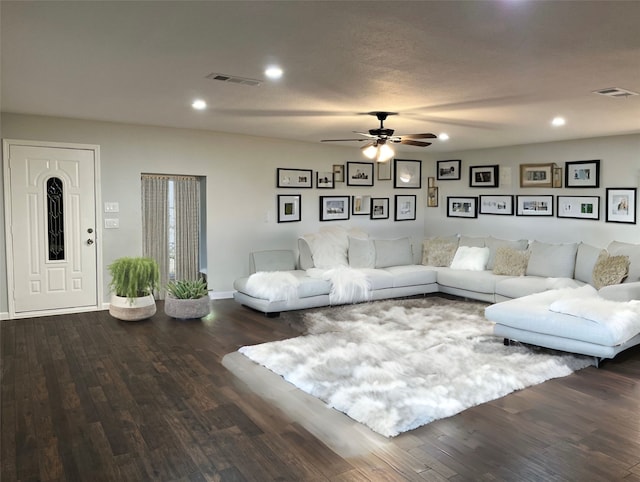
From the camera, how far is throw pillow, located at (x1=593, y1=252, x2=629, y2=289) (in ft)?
18.5

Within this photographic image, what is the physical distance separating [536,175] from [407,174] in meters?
2.21

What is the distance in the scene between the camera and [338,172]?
819cm

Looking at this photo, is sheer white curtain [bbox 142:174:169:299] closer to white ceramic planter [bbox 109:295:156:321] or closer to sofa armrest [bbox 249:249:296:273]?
white ceramic planter [bbox 109:295:156:321]

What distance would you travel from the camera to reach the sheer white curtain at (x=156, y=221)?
21.9ft

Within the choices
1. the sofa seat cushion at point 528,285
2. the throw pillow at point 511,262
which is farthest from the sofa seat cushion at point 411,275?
the sofa seat cushion at point 528,285

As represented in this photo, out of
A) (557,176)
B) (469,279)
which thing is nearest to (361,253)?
(469,279)

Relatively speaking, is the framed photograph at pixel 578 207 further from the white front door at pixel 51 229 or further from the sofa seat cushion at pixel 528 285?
the white front door at pixel 51 229

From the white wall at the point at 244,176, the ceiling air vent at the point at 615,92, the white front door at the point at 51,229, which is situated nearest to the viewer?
the ceiling air vent at the point at 615,92

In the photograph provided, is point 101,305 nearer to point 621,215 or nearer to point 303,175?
point 303,175

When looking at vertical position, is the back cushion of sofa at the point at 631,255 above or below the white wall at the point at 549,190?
below

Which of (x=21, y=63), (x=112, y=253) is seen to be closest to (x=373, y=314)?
(x=112, y=253)

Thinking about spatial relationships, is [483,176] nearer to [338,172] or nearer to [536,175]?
[536,175]

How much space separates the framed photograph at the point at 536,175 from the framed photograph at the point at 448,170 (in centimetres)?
124

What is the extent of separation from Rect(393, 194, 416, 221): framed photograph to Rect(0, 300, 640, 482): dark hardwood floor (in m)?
4.90
